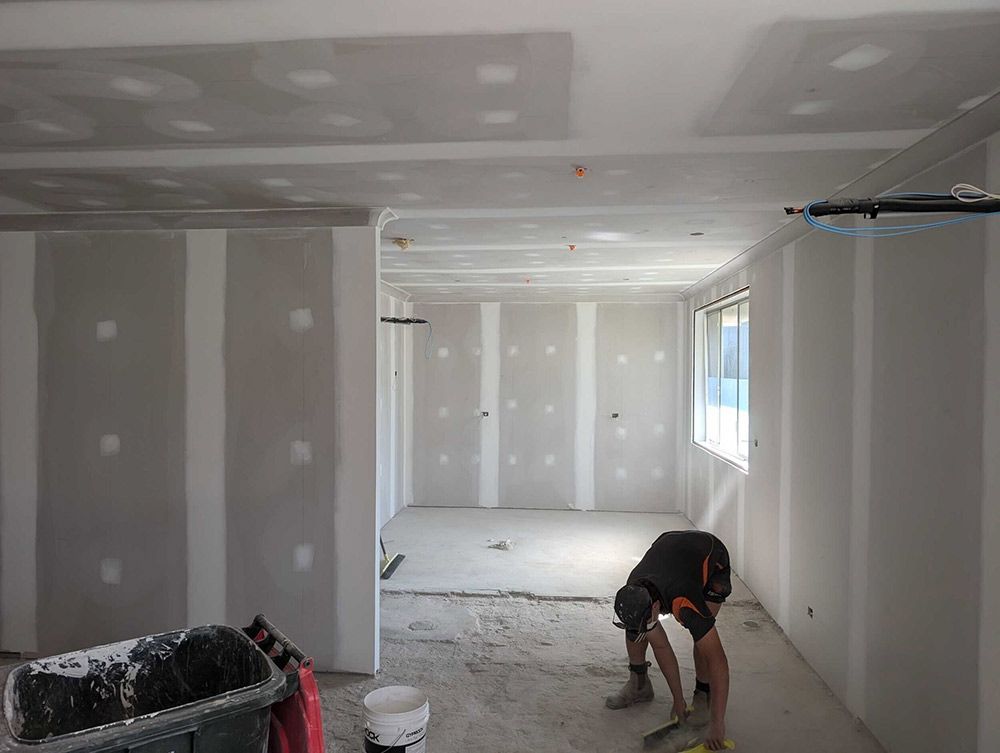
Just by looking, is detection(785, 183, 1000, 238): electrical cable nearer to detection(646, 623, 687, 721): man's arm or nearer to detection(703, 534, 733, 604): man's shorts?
detection(703, 534, 733, 604): man's shorts

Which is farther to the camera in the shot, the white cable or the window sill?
the window sill

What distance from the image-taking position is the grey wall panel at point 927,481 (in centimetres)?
220

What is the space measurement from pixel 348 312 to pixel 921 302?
2.48m

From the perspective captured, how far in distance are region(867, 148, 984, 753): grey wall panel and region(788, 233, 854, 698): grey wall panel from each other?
30 centimetres

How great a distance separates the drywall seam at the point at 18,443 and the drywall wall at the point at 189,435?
0.01 meters

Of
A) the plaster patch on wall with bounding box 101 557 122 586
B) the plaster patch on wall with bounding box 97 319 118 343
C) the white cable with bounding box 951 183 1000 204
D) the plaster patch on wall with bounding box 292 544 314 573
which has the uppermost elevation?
→ the white cable with bounding box 951 183 1000 204

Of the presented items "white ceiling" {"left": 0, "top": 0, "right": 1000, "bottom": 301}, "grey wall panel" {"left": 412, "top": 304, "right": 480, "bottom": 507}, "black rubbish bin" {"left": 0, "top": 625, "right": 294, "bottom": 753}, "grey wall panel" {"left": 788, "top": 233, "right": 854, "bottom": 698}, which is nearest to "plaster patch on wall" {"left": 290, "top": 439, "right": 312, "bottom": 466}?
"white ceiling" {"left": 0, "top": 0, "right": 1000, "bottom": 301}

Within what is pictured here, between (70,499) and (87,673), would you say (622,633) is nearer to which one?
(87,673)

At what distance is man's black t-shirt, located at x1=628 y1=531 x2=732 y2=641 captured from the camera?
9.04 ft

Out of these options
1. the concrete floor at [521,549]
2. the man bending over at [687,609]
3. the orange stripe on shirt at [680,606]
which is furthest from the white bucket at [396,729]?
the concrete floor at [521,549]

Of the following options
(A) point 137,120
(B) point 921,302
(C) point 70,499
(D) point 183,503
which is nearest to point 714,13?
(B) point 921,302

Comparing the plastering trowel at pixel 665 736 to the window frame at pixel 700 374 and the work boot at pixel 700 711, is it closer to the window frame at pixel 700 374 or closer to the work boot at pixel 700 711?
the work boot at pixel 700 711

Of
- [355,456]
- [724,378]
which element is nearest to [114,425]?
[355,456]

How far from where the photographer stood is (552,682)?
3416 mm
